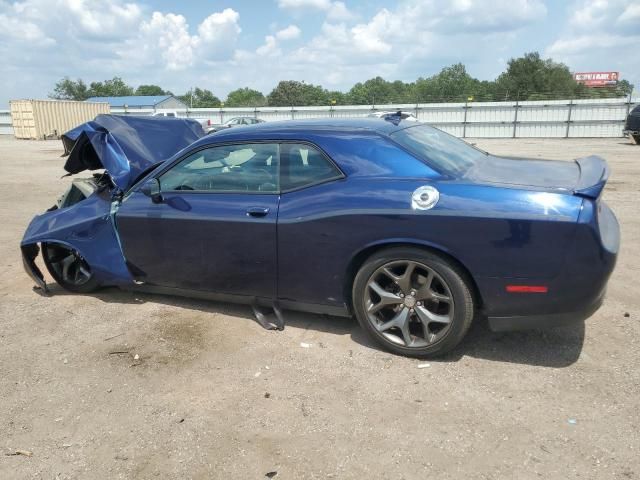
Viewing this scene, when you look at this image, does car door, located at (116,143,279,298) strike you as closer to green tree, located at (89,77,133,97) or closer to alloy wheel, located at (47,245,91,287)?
alloy wheel, located at (47,245,91,287)

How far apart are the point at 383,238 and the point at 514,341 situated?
51.4 inches

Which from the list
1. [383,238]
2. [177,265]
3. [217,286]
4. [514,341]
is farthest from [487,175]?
[177,265]

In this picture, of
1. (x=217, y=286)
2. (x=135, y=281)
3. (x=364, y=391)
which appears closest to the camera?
(x=364, y=391)

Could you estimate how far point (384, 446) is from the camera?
2.65 metres

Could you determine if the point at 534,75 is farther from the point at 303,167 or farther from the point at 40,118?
the point at 303,167

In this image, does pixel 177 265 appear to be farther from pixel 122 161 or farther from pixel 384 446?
pixel 384 446

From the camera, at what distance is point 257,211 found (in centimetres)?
372

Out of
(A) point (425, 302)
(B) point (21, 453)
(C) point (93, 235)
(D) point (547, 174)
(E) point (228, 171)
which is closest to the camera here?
(B) point (21, 453)

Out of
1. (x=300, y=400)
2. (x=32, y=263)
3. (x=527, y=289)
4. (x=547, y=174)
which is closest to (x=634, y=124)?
(x=547, y=174)

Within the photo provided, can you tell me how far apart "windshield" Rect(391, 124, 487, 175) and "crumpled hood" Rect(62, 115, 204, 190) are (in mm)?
2444

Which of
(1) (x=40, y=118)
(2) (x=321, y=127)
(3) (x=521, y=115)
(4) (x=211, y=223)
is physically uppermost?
(1) (x=40, y=118)

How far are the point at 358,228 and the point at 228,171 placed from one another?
4.06 ft

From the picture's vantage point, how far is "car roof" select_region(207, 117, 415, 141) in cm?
376

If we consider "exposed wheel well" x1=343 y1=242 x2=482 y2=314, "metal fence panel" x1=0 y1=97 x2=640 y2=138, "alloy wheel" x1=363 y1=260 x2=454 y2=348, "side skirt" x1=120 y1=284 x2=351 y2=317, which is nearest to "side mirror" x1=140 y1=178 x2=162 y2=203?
"side skirt" x1=120 y1=284 x2=351 y2=317
